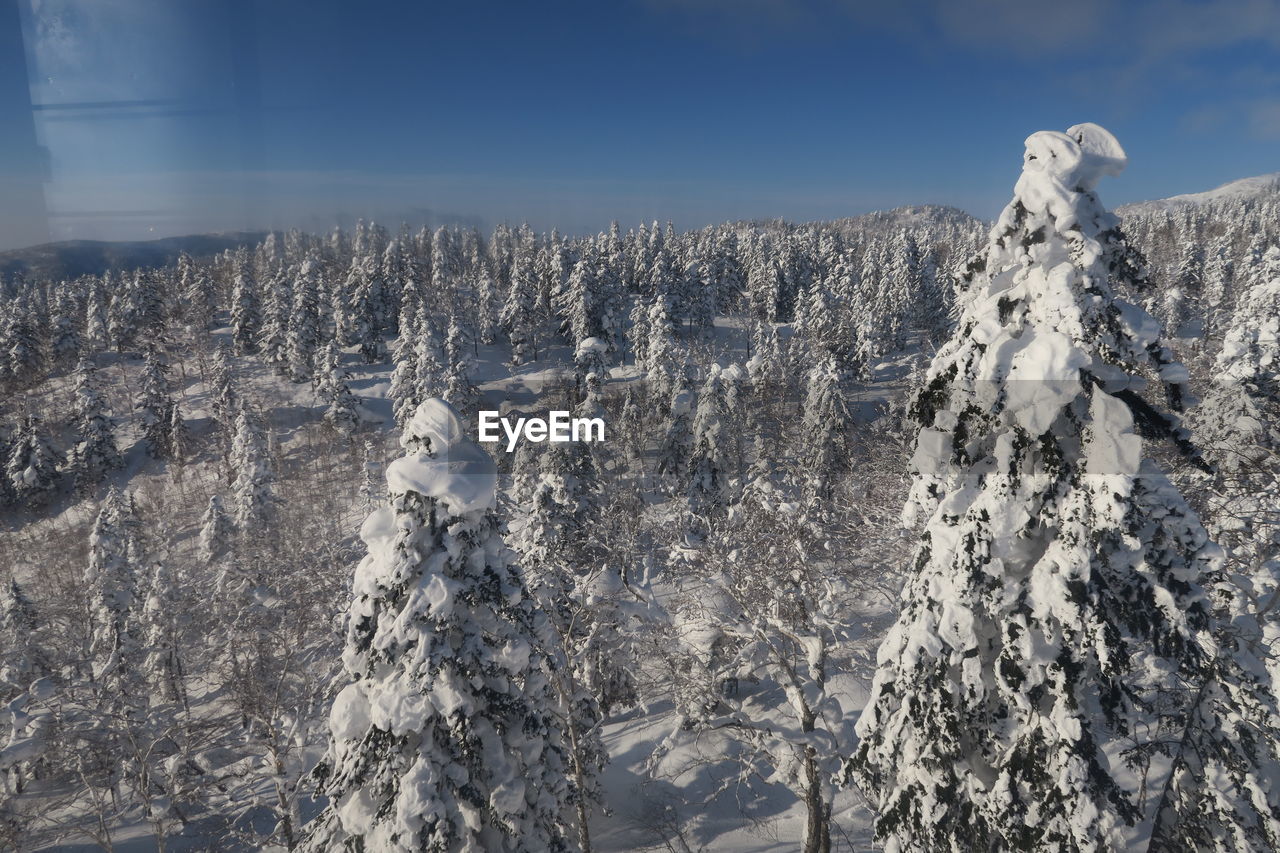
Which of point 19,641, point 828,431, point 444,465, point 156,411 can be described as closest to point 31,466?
point 156,411

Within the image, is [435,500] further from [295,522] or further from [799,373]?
[799,373]

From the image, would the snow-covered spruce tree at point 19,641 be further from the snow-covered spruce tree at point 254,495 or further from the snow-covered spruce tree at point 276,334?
the snow-covered spruce tree at point 276,334

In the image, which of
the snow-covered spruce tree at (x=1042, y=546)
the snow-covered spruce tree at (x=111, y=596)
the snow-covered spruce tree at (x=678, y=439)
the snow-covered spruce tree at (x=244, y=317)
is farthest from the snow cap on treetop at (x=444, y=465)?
the snow-covered spruce tree at (x=244, y=317)

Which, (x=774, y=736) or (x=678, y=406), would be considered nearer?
(x=774, y=736)

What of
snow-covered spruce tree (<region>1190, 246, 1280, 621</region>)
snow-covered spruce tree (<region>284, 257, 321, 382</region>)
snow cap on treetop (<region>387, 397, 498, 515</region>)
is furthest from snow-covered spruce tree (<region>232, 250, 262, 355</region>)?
snow-covered spruce tree (<region>1190, 246, 1280, 621</region>)

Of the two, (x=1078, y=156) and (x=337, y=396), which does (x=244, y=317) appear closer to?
(x=337, y=396)

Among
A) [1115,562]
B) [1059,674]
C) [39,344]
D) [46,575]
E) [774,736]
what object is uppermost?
[1115,562]

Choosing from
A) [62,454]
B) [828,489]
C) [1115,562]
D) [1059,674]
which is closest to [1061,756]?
[1059,674]
